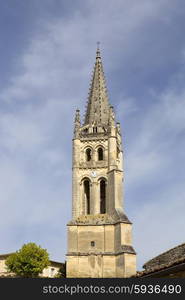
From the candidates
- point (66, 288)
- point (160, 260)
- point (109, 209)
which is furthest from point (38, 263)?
point (66, 288)

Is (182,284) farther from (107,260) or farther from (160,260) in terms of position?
(107,260)

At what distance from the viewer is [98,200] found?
5688 cm

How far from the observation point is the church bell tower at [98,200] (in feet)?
169

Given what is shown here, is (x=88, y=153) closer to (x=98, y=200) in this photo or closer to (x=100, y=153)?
(x=100, y=153)

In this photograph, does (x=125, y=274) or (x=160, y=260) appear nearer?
(x=160, y=260)

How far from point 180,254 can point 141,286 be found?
3990 millimetres

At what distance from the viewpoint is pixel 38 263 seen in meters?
53.1

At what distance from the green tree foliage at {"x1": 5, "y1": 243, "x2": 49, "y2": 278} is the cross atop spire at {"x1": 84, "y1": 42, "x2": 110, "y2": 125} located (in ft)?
59.0

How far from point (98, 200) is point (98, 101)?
14487 mm

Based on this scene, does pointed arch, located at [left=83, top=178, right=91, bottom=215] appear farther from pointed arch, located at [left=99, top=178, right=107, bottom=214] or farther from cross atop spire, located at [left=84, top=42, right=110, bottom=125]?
cross atop spire, located at [left=84, top=42, right=110, bottom=125]

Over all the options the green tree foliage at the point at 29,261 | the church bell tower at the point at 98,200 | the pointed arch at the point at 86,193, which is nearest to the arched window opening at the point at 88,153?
the church bell tower at the point at 98,200

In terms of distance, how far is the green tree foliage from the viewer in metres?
53.1

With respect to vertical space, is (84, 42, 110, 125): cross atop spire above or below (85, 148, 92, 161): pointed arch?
above

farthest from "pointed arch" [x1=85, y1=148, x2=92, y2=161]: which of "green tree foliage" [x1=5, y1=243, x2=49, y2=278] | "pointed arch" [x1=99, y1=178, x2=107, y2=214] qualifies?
"green tree foliage" [x1=5, y1=243, x2=49, y2=278]
